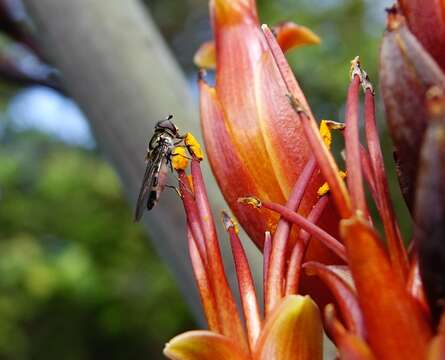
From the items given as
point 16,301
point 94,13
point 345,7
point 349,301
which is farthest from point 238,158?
point 345,7

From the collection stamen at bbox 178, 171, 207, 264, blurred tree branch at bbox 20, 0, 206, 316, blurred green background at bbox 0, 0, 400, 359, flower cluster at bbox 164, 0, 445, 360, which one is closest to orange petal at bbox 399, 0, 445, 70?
flower cluster at bbox 164, 0, 445, 360

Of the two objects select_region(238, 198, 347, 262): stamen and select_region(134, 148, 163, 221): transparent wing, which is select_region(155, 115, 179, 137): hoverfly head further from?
select_region(238, 198, 347, 262): stamen

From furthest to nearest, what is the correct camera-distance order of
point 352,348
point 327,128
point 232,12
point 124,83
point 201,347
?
1. point 124,83
2. point 232,12
3. point 327,128
4. point 201,347
5. point 352,348

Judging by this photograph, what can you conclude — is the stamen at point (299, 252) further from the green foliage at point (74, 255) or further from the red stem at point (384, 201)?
the green foliage at point (74, 255)

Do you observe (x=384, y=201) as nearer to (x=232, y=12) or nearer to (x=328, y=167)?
(x=328, y=167)

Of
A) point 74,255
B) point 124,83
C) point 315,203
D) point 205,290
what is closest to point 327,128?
point 315,203
